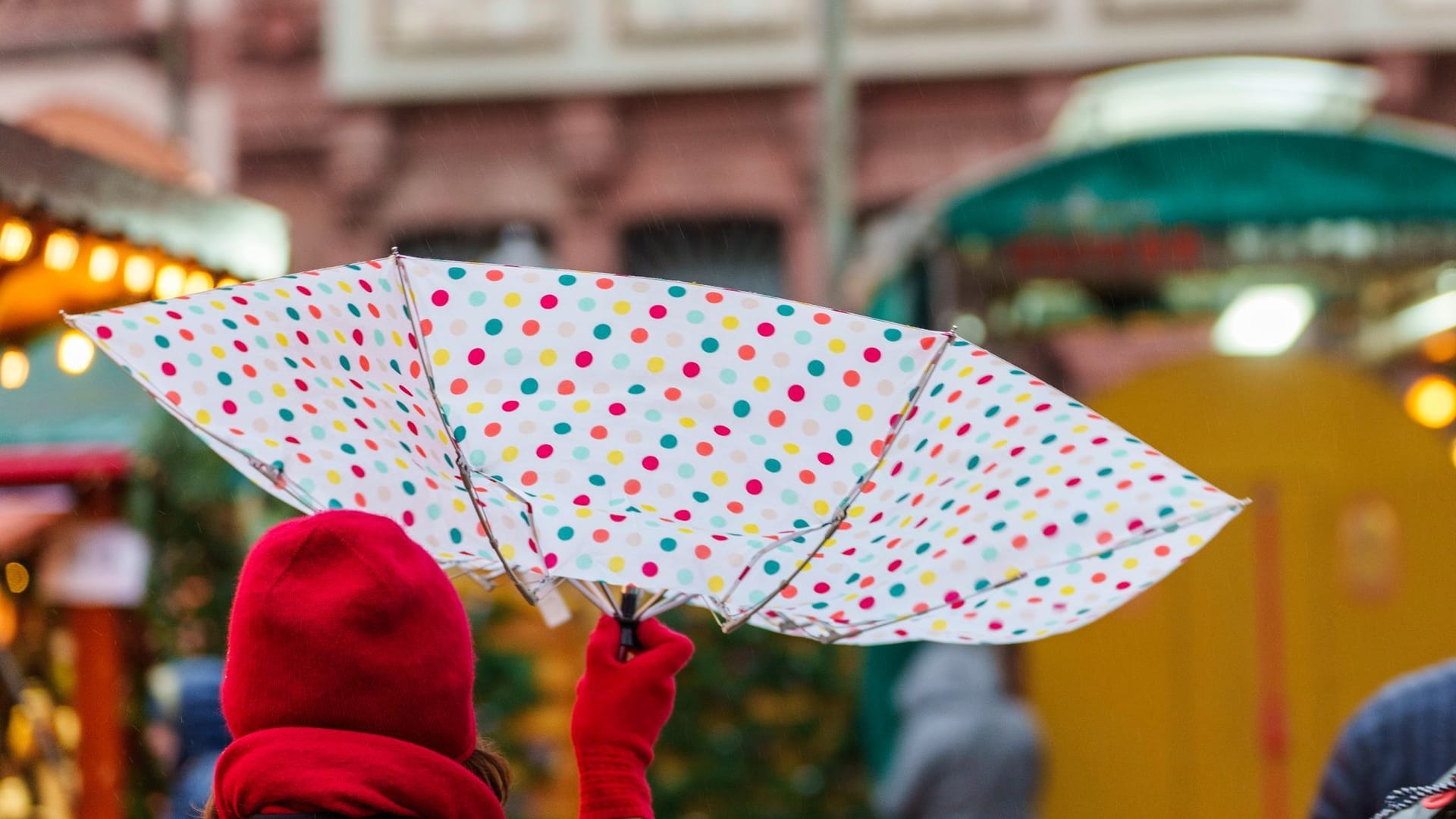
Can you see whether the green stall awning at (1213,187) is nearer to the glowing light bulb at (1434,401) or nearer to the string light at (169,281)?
the glowing light bulb at (1434,401)

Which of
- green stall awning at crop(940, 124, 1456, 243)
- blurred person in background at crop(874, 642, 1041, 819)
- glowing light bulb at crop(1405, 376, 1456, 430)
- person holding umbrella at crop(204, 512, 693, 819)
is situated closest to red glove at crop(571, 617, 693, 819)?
person holding umbrella at crop(204, 512, 693, 819)

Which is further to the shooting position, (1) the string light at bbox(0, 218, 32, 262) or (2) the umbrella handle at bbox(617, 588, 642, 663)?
(1) the string light at bbox(0, 218, 32, 262)

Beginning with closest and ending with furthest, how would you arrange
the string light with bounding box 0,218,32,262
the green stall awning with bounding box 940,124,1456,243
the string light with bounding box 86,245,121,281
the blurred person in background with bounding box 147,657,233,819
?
the string light with bounding box 0,218,32,262 < the string light with bounding box 86,245,121,281 < the blurred person in background with bounding box 147,657,233,819 < the green stall awning with bounding box 940,124,1456,243

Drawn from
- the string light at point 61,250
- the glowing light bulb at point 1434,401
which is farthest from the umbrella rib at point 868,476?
the glowing light bulb at point 1434,401

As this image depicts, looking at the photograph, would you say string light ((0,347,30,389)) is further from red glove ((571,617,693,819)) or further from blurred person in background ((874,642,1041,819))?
blurred person in background ((874,642,1041,819))

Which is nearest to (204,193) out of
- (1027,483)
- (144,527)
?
(144,527)

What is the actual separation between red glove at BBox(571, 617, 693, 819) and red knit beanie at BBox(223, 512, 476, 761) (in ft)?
0.61

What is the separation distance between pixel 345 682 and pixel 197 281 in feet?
10.1

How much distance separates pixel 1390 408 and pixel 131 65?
10.8 m

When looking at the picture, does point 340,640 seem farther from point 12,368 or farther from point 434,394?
point 12,368

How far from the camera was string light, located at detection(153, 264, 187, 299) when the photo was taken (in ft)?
13.8

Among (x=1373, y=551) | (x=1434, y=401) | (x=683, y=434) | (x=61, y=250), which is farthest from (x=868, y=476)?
(x=1434, y=401)

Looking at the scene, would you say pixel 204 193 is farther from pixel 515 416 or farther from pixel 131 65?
pixel 131 65

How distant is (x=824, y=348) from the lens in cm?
178
